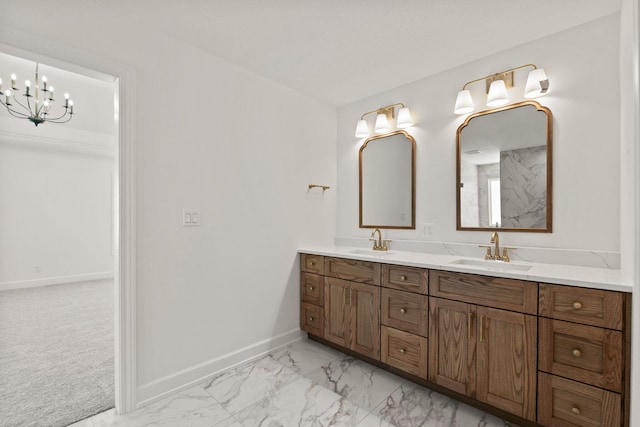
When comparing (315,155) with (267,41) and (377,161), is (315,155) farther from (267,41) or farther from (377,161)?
(267,41)

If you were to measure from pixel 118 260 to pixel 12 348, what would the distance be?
6.17 feet

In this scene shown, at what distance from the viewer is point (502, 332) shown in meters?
1.66

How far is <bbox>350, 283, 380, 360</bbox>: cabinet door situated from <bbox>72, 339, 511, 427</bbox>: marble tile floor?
0.17 metres

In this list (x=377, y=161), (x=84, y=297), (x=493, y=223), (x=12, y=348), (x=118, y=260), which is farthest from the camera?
(x=84, y=297)

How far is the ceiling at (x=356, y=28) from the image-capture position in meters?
1.73

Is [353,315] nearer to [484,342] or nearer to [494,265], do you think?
[484,342]

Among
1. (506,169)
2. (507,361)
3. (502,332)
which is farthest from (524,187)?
(507,361)

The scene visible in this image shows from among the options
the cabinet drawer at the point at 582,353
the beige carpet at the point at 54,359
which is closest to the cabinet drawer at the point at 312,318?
the beige carpet at the point at 54,359

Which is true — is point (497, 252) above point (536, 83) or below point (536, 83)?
below

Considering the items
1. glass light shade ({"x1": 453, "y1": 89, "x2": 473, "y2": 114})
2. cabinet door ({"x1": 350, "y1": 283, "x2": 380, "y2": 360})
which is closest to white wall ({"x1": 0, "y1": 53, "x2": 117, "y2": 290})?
cabinet door ({"x1": 350, "y1": 283, "x2": 380, "y2": 360})

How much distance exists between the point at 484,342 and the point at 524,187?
3.65ft

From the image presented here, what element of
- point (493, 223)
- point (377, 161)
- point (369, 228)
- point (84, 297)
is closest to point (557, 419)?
point (493, 223)

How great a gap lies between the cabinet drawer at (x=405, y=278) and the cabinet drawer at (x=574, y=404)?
0.74 meters

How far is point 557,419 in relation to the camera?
1494mm
